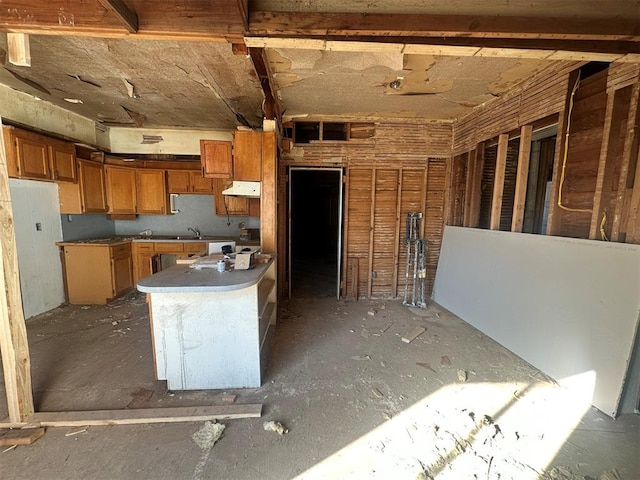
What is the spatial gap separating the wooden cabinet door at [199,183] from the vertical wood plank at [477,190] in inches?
160

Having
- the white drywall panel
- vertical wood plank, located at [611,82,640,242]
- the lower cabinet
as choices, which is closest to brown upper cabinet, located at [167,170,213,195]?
the lower cabinet

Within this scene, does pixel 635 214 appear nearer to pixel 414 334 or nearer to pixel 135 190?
pixel 414 334

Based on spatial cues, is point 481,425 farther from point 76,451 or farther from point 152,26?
point 152,26

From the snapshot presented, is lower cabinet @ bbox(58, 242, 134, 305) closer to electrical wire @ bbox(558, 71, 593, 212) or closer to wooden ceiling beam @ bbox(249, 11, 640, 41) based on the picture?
wooden ceiling beam @ bbox(249, 11, 640, 41)

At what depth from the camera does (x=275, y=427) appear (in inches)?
70.2

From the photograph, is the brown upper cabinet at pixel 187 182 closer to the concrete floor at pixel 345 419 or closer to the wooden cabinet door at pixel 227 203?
the wooden cabinet door at pixel 227 203

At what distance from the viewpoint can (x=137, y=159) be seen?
15.1 feet

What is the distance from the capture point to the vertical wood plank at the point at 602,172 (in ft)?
6.96

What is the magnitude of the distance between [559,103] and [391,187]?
2.07 meters

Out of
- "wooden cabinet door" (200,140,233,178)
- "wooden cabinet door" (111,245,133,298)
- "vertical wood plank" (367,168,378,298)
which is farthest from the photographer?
"vertical wood plank" (367,168,378,298)

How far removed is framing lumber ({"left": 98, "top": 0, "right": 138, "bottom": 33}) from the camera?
1469 millimetres

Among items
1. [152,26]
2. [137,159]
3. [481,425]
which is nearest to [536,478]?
[481,425]

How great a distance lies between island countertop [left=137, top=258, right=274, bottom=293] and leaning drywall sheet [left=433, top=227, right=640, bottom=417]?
2509 mm

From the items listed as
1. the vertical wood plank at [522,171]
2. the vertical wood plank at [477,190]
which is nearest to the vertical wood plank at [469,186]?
the vertical wood plank at [477,190]
